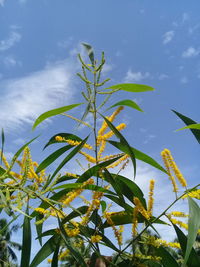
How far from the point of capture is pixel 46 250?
122 cm

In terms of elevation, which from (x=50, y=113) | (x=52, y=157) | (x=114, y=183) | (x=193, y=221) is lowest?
(x=193, y=221)

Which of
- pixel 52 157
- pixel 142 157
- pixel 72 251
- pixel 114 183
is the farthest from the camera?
pixel 52 157

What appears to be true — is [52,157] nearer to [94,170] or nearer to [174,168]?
[94,170]

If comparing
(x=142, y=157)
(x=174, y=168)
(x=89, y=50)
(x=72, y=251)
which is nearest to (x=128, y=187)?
(x=142, y=157)

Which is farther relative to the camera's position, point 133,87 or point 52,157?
point 52,157

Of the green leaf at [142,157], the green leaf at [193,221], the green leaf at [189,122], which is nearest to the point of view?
the green leaf at [193,221]

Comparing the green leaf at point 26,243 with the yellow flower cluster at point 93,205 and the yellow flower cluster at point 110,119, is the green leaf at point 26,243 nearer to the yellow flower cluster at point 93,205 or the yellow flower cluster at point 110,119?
the yellow flower cluster at point 93,205

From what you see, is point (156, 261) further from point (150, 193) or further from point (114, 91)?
point (114, 91)

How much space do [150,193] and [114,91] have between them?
1.02 feet

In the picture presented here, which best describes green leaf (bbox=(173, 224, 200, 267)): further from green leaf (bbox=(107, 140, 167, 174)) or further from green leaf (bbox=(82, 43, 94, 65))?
green leaf (bbox=(82, 43, 94, 65))

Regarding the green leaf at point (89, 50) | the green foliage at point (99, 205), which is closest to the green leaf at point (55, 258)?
the green foliage at point (99, 205)

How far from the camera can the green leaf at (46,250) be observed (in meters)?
1.21

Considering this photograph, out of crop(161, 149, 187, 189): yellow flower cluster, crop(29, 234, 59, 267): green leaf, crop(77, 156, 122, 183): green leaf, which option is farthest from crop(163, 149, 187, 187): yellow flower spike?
crop(29, 234, 59, 267): green leaf

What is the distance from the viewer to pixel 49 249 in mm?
1225
